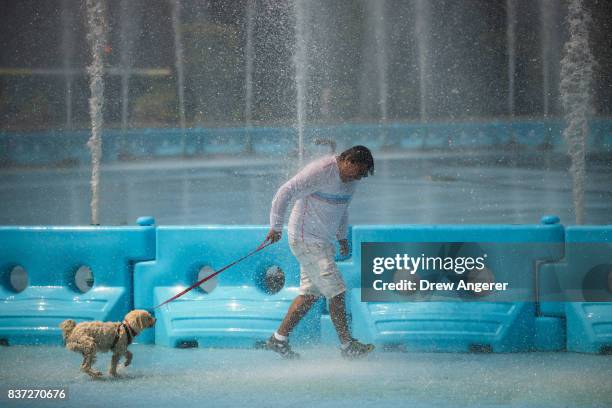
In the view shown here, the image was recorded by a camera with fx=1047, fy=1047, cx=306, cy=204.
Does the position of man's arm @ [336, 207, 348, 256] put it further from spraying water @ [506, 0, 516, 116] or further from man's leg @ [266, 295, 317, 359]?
spraying water @ [506, 0, 516, 116]

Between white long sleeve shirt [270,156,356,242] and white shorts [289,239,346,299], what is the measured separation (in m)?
0.05

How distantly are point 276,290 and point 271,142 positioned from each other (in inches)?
700

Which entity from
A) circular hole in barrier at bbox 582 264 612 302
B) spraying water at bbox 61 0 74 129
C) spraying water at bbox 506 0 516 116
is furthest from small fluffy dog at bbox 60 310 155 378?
spraying water at bbox 506 0 516 116

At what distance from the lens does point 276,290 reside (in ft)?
24.7

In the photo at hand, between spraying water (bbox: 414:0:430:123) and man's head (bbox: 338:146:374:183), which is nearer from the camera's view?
man's head (bbox: 338:146:374:183)

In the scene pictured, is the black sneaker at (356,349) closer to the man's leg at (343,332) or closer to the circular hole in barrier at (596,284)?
the man's leg at (343,332)

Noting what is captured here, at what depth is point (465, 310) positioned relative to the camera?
694 cm

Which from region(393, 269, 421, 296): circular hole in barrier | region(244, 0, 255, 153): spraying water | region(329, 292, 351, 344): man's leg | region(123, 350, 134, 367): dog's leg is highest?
region(244, 0, 255, 153): spraying water

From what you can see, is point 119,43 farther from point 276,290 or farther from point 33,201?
point 276,290

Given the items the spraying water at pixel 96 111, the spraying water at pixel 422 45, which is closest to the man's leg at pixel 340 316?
the spraying water at pixel 96 111

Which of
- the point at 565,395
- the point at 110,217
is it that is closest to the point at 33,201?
the point at 110,217

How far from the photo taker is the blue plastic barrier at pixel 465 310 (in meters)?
6.86

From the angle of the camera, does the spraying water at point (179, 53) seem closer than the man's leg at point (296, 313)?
No

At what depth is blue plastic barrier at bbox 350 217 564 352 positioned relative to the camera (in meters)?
6.86
